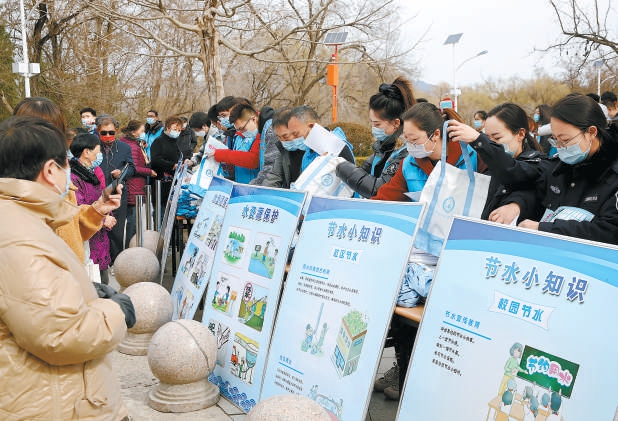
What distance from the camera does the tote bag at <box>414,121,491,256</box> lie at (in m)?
3.62

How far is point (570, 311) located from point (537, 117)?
261 inches

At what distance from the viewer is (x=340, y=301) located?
11.7 ft

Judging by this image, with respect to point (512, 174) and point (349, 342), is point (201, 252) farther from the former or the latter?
point (512, 174)

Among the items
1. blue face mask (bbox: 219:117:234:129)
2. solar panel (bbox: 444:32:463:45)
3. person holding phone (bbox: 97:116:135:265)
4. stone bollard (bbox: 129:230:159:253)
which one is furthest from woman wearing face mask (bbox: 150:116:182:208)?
solar panel (bbox: 444:32:463:45)

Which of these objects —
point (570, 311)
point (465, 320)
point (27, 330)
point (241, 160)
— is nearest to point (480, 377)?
point (465, 320)

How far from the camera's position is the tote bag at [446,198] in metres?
3.62

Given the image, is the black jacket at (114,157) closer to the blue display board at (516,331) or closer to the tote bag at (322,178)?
the tote bag at (322,178)

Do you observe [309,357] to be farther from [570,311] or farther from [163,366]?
[570,311]

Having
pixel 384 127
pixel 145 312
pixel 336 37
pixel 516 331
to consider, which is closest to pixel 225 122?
pixel 145 312

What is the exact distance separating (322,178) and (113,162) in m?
5.39

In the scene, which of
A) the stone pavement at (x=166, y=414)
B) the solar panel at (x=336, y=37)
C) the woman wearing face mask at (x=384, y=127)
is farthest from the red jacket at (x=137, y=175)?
the solar panel at (x=336, y=37)

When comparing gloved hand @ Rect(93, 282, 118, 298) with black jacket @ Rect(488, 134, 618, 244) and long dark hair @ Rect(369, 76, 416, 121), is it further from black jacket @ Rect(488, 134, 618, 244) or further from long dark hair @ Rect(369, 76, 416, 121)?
long dark hair @ Rect(369, 76, 416, 121)

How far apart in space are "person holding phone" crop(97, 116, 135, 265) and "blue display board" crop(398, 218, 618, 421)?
698 cm

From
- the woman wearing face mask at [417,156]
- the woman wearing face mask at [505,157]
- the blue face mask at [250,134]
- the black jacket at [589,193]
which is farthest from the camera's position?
the blue face mask at [250,134]
